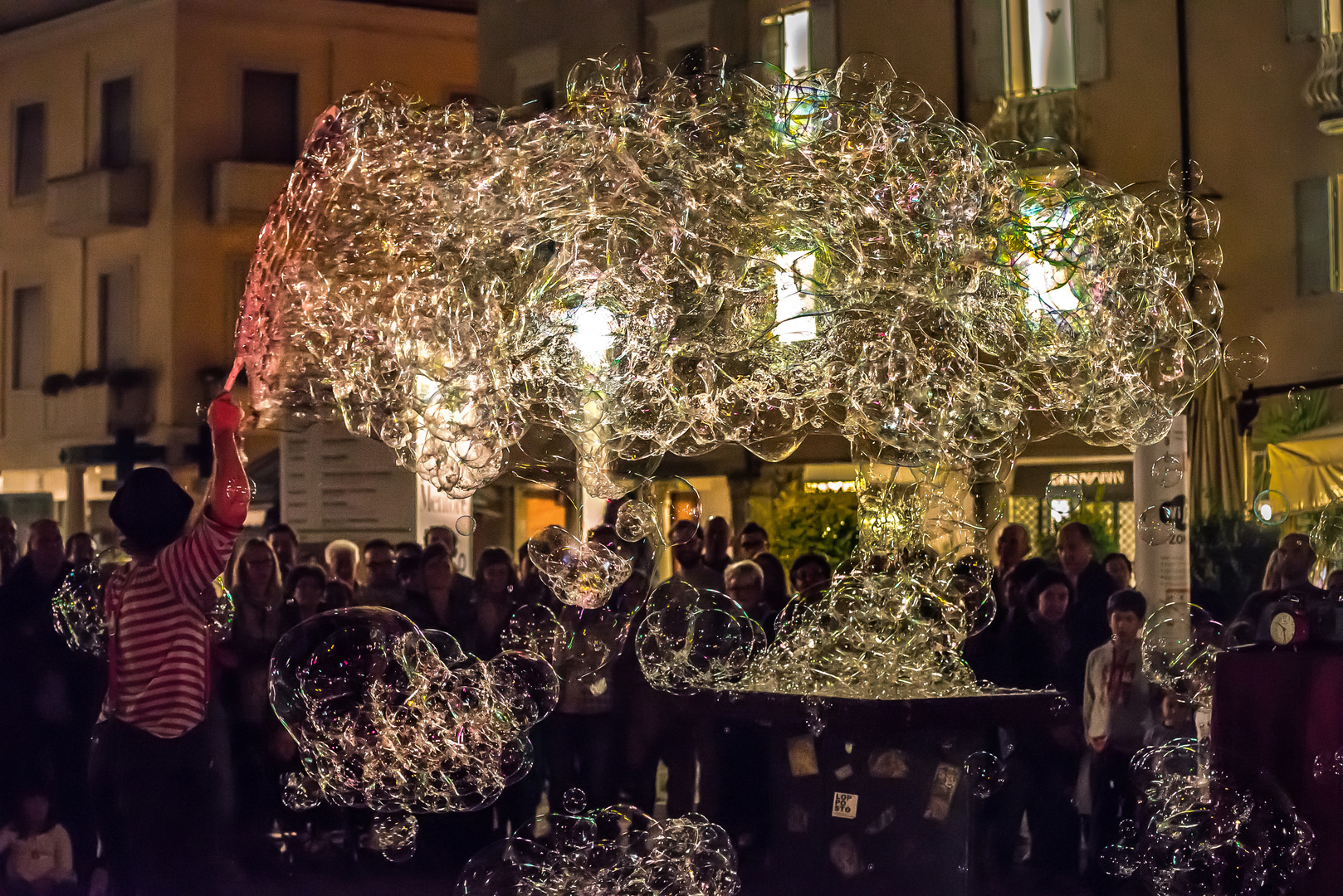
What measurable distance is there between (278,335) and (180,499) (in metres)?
1.39

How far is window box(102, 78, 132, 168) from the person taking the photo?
662cm

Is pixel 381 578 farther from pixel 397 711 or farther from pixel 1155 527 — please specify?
pixel 1155 527

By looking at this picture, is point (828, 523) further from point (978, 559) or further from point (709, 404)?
point (709, 404)

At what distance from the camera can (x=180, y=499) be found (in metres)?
3.34

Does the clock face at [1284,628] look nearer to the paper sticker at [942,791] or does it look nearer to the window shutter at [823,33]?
the paper sticker at [942,791]

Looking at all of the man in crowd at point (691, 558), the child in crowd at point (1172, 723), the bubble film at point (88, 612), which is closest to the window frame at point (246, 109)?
the bubble film at point (88, 612)

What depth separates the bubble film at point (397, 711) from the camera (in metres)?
3.75

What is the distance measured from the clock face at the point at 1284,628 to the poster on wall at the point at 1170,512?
6.04 ft

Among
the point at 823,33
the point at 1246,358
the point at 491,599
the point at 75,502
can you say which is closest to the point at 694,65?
the point at 491,599

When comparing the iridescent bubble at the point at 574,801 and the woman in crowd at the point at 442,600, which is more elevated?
the woman in crowd at the point at 442,600

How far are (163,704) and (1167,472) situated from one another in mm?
3967

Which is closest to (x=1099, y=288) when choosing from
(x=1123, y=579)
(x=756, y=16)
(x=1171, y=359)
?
(x=1171, y=359)

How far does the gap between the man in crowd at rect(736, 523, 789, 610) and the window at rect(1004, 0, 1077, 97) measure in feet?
8.09

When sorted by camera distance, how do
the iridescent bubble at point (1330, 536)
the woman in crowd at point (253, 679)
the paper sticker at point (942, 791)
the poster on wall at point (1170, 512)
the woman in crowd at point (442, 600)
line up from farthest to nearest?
the poster on wall at point (1170, 512)
the woman in crowd at point (442, 600)
the woman in crowd at point (253, 679)
the iridescent bubble at point (1330, 536)
the paper sticker at point (942, 791)
